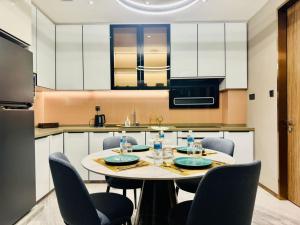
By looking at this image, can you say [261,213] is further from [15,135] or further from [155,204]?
[15,135]

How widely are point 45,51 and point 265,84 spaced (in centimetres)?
313

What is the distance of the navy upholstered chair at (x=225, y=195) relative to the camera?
3.80ft

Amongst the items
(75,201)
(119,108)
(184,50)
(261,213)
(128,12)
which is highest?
(128,12)

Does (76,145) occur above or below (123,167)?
below

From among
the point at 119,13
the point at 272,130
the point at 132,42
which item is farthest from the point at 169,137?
the point at 119,13

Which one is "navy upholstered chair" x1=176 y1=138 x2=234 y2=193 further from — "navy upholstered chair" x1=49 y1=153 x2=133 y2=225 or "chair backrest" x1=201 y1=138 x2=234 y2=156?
"navy upholstered chair" x1=49 y1=153 x2=133 y2=225

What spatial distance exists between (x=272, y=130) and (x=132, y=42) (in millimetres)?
2438

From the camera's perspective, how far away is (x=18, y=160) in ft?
7.43

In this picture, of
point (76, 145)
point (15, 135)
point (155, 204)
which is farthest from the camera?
point (76, 145)

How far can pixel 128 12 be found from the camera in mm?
3428

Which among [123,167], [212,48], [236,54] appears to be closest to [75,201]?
[123,167]

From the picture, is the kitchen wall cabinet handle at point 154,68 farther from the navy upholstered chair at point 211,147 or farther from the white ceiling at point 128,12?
the navy upholstered chair at point 211,147

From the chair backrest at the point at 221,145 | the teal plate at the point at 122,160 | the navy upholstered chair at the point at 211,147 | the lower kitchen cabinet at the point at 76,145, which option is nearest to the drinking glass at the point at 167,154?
the teal plate at the point at 122,160

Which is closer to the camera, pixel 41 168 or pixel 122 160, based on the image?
pixel 122 160
